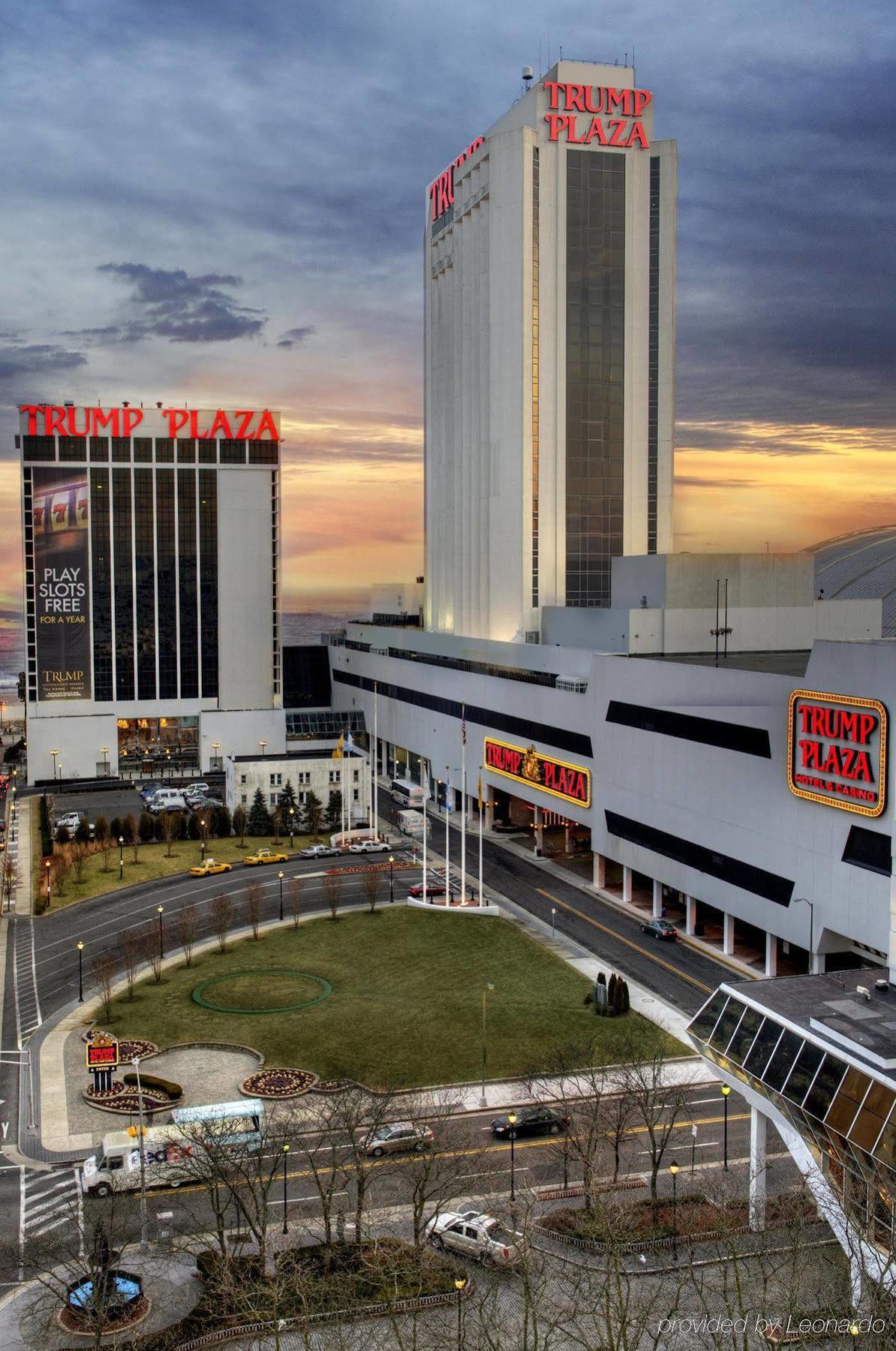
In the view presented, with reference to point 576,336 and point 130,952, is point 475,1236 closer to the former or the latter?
point 130,952

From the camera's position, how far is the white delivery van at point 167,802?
123 m

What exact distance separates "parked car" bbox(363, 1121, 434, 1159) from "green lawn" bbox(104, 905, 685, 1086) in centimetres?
609

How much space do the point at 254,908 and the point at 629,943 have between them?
78.8ft

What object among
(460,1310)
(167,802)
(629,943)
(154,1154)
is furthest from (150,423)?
(460,1310)

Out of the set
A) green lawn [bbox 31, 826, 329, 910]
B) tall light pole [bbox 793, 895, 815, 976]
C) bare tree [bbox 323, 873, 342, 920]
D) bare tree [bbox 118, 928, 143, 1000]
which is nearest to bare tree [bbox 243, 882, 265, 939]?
bare tree [bbox 323, 873, 342, 920]

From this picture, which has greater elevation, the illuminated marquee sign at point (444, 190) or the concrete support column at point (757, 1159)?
the illuminated marquee sign at point (444, 190)

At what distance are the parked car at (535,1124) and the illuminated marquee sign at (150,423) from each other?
11611 cm

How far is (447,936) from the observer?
78.9 metres

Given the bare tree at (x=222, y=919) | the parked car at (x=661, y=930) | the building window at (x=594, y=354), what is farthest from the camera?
the building window at (x=594, y=354)

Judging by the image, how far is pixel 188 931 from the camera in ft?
246

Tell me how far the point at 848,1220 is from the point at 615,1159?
40.9 ft

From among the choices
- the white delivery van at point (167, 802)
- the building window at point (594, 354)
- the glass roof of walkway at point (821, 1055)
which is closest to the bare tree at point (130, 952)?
the glass roof of walkway at point (821, 1055)

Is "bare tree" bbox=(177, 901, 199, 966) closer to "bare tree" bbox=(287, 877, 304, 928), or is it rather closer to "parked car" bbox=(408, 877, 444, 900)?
"bare tree" bbox=(287, 877, 304, 928)

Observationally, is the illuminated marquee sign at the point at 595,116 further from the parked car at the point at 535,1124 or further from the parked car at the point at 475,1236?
the parked car at the point at 475,1236
